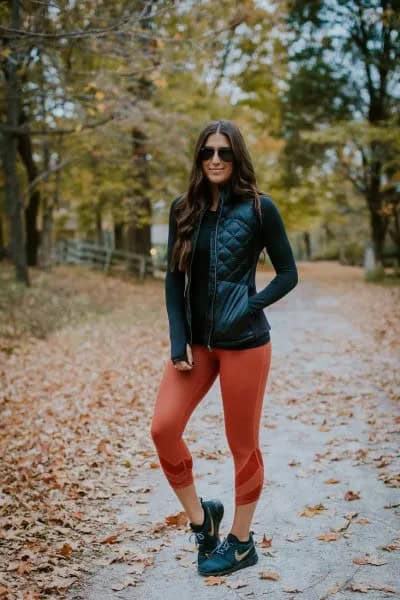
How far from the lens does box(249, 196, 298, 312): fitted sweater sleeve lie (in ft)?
10.6

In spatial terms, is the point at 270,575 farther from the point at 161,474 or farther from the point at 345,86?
the point at 345,86

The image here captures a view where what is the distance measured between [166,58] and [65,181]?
13051 mm

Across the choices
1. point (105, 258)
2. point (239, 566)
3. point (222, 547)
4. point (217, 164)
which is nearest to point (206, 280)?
point (217, 164)

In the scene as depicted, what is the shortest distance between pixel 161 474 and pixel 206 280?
104 inches

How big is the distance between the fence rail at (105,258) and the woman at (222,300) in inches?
781

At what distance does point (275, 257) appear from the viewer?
10.8 ft

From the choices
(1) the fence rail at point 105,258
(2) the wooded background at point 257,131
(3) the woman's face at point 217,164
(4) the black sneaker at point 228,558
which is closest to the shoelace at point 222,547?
(4) the black sneaker at point 228,558

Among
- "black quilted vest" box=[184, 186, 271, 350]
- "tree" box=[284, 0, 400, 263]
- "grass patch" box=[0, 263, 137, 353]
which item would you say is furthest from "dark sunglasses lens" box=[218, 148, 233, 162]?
"tree" box=[284, 0, 400, 263]

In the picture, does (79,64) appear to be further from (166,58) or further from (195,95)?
(195,95)

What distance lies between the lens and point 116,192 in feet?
73.2

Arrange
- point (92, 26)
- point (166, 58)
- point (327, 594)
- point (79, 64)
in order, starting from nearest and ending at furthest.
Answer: point (327, 594) → point (92, 26) → point (166, 58) → point (79, 64)

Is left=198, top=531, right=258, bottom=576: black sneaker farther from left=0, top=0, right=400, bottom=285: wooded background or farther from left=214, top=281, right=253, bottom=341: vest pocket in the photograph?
left=0, top=0, right=400, bottom=285: wooded background

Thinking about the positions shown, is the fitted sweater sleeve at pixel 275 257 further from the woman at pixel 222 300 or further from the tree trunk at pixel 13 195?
the tree trunk at pixel 13 195

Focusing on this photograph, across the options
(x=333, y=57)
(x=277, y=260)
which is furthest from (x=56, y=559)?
(x=333, y=57)
